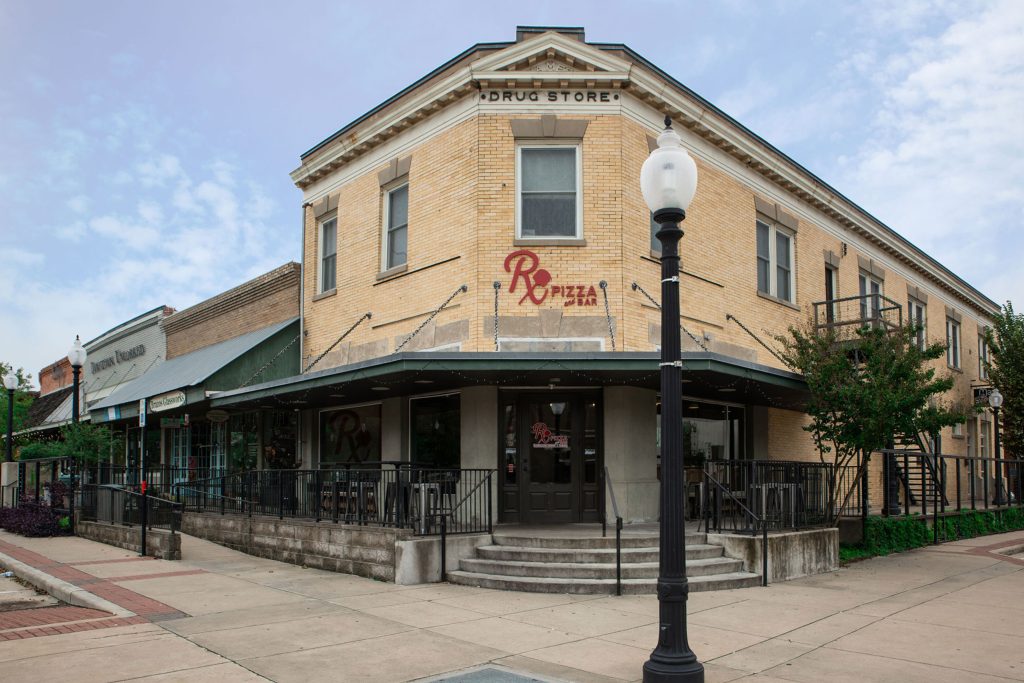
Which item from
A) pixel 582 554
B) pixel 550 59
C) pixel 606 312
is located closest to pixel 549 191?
pixel 550 59

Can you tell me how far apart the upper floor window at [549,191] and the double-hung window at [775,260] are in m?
5.86

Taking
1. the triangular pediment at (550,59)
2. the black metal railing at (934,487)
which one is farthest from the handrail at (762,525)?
the triangular pediment at (550,59)

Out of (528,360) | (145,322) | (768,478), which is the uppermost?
(145,322)

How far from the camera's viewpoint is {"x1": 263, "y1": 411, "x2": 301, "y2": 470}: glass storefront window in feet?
64.5

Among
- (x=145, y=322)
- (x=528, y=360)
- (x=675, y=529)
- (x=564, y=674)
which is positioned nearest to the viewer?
(x=675, y=529)

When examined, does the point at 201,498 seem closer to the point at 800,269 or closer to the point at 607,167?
the point at 607,167

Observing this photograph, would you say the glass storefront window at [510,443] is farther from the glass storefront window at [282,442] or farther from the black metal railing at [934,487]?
the black metal railing at [934,487]

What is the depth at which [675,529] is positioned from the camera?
6.50 meters

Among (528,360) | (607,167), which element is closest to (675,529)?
(528,360)

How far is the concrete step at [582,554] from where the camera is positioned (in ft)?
38.7

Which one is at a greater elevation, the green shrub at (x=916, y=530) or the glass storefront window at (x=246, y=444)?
the glass storefront window at (x=246, y=444)

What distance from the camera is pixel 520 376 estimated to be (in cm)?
1412

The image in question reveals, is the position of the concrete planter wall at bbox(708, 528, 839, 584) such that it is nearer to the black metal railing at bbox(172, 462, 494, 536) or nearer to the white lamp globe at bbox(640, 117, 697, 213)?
the black metal railing at bbox(172, 462, 494, 536)

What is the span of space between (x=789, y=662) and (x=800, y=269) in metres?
14.4
